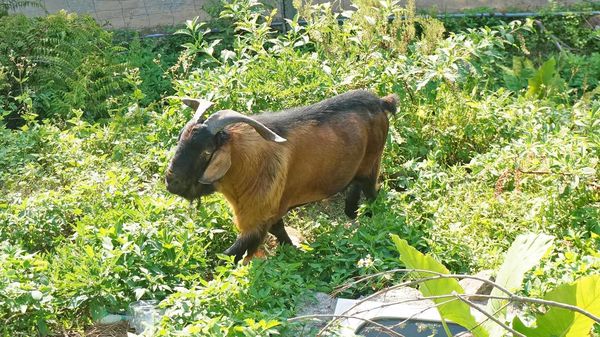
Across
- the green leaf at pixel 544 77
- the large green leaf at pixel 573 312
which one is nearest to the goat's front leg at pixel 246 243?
the large green leaf at pixel 573 312

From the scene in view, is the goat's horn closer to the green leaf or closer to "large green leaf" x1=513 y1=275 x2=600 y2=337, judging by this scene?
"large green leaf" x1=513 y1=275 x2=600 y2=337

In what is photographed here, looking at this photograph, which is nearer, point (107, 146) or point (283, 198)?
point (283, 198)

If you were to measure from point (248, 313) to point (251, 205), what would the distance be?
5.11ft

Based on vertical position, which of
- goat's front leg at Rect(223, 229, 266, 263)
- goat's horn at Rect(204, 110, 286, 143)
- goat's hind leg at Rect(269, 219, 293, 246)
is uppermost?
goat's horn at Rect(204, 110, 286, 143)

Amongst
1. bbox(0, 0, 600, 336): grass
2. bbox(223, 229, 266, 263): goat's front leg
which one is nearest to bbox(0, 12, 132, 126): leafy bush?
bbox(0, 0, 600, 336): grass

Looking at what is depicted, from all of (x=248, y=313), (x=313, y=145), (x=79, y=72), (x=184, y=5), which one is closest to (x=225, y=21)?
(x=184, y=5)

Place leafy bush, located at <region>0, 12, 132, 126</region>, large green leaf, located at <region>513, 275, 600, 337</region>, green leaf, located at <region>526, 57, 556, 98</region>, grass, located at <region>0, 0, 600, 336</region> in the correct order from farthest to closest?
leafy bush, located at <region>0, 12, 132, 126</region> < green leaf, located at <region>526, 57, 556, 98</region> < grass, located at <region>0, 0, 600, 336</region> < large green leaf, located at <region>513, 275, 600, 337</region>

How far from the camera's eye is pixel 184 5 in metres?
12.5

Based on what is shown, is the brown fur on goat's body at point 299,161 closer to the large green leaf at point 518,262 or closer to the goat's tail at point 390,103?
the goat's tail at point 390,103

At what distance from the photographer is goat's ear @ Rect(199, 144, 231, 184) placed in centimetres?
668

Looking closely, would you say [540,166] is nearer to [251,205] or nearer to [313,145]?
[313,145]

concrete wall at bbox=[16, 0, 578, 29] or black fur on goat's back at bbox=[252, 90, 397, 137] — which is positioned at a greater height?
black fur on goat's back at bbox=[252, 90, 397, 137]

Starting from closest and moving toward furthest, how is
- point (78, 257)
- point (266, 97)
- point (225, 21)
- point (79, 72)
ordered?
point (78, 257) < point (266, 97) < point (79, 72) < point (225, 21)

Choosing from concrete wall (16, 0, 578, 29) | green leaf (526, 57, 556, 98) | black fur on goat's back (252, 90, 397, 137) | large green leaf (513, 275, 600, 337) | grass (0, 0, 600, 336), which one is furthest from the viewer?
concrete wall (16, 0, 578, 29)
